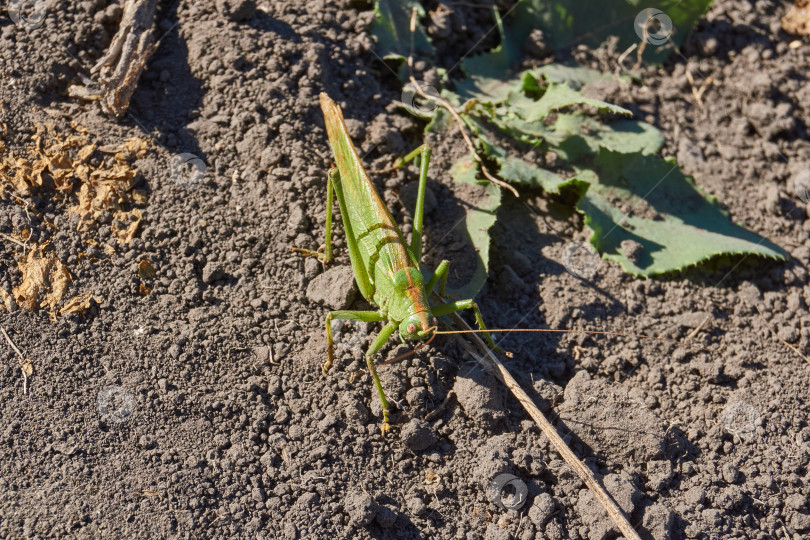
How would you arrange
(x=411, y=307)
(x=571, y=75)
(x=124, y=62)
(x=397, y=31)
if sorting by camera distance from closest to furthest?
(x=411, y=307), (x=124, y=62), (x=397, y=31), (x=571, y=75)

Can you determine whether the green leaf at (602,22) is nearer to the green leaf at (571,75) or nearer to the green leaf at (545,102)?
the green leaf at (571,75)

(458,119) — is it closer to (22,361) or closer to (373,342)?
(373,342)

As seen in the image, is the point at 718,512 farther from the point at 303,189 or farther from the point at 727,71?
the point at 727,71

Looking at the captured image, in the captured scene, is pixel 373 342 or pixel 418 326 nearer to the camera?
pixel 418 326

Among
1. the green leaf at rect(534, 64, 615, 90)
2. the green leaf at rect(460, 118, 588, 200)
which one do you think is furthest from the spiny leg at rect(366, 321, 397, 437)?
the green leaf at rect(534, 64, 615, 90)

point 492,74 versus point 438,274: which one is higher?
point 492,74

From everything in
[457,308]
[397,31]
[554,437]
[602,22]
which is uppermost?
[397,31]

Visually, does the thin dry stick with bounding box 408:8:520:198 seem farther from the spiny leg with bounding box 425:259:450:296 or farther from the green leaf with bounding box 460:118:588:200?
the spiny leg with bounding box 425:259:450:296

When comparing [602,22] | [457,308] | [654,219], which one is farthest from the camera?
[602,22]

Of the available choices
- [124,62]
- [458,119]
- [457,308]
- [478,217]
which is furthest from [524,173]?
[124,62]
